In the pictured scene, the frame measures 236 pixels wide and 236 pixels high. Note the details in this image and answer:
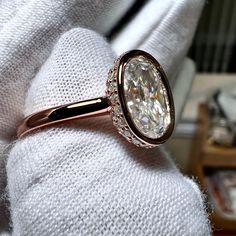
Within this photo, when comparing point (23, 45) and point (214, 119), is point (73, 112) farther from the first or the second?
point (214, 119)

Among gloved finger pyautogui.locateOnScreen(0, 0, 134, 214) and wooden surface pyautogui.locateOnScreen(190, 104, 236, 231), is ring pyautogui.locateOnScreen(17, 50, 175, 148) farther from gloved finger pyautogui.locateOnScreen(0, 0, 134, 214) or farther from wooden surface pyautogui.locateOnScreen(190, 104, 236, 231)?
wooden surface pyautogui.locateOnScreen(190, 104, 236, 231)

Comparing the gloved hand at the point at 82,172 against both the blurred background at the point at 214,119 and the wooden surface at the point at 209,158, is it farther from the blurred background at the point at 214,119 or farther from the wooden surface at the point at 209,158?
the wooden surface at the point at 209,158

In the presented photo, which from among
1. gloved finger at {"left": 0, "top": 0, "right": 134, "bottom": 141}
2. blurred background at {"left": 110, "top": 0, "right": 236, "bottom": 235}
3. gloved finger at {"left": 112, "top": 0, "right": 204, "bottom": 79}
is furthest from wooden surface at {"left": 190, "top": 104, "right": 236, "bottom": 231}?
gloved finger at {"left": 0, "top": 0, "right": 134, "bottom": 141}

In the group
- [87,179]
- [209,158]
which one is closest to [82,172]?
[87,179]

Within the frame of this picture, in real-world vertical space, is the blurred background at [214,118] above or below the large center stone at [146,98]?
below

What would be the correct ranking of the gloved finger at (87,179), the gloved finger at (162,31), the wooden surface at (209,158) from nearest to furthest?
the gloved finger at (87,179), the gloved finger at (162,31), the wooden surface at (209,158)

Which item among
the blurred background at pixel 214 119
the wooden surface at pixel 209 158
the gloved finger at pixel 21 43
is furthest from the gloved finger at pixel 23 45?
the wooden surface at pixel 209 158
